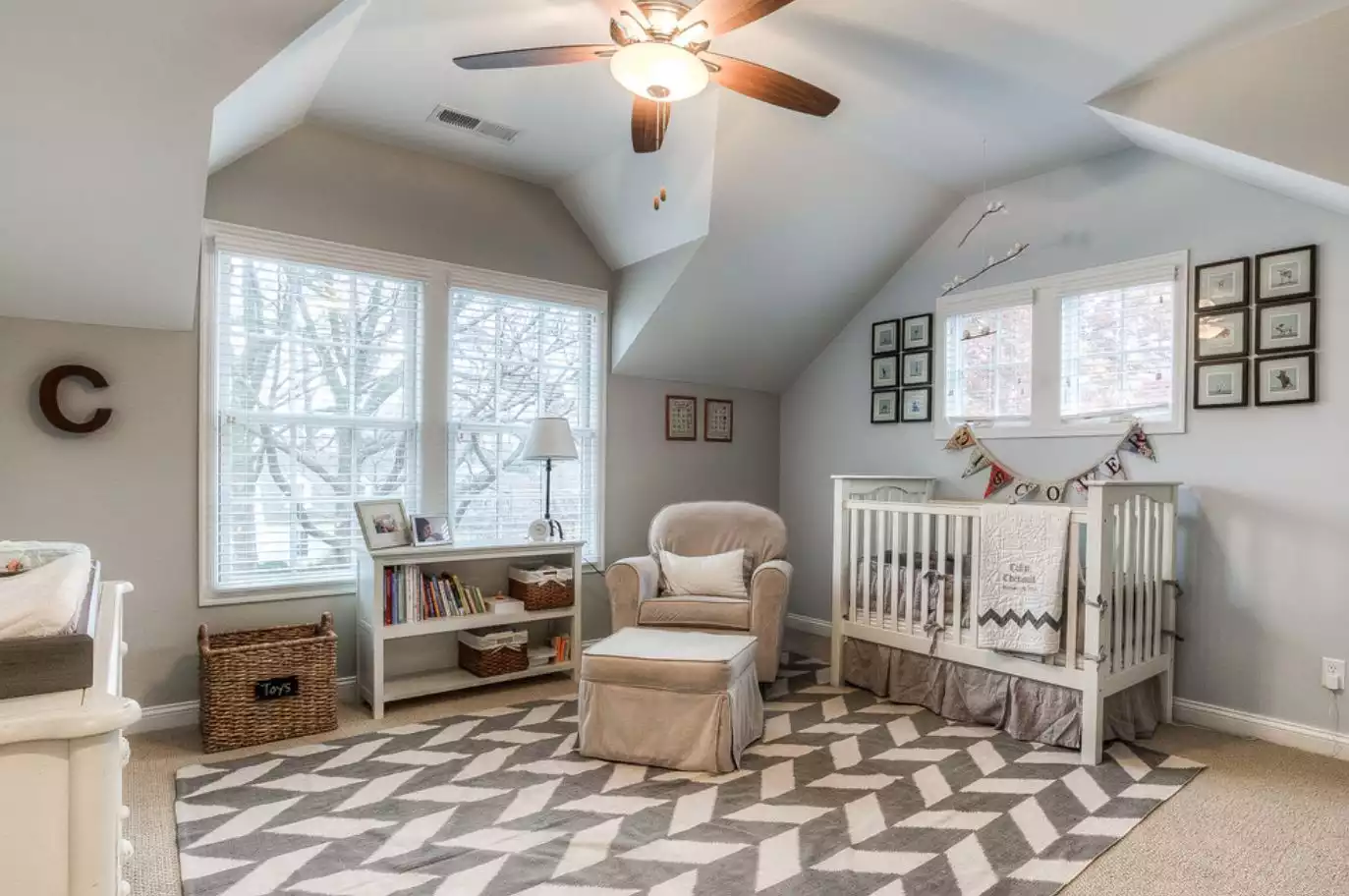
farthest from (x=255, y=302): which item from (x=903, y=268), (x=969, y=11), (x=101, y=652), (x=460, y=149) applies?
(x=903, y=268)

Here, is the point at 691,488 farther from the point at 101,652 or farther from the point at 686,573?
the point at 101,652

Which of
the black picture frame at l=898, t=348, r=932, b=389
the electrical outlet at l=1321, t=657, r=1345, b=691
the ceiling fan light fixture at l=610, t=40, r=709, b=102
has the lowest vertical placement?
the electrical outlet at l=1321, t=657, r=1345, b=691

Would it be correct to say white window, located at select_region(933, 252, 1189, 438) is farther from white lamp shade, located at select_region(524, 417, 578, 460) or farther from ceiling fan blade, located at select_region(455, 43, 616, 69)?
ceiling fan blade, located at select_region(455, 43, 616, 69)

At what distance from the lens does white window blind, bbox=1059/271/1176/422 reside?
10.9 feet

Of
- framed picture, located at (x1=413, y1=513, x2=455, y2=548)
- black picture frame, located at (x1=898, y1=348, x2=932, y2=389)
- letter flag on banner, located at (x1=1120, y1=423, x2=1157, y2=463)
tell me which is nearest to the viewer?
letter flag on banner, located at (x1=1120, y1=423, x2=1157, y2=463)

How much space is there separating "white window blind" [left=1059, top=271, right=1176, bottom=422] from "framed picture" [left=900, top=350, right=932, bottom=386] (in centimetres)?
73

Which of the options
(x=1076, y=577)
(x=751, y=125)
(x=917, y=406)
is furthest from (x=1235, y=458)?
(x=751, y=125)

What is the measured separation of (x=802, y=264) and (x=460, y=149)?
6.03 ft

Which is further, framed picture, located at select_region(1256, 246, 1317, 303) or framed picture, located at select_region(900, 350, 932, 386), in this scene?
framed picture, located at select_region(900, 350, 932, 386)

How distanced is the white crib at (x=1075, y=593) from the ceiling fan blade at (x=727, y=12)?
76.4 inches

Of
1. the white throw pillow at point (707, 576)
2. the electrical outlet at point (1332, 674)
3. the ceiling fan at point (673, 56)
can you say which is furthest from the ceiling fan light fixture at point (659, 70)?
the electrical outlet at point (1332, 674)

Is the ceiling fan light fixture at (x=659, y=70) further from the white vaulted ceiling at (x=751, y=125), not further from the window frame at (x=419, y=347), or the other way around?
the window frame at (x=419, y=347)

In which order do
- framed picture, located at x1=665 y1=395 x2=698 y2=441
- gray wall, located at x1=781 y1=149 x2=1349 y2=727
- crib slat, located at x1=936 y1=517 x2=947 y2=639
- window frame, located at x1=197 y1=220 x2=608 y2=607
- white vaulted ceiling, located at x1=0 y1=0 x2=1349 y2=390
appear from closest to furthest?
white vaulted ceiling, located at x1=0 y1=0 x2=1349 y2=390 → gray wall, located at x1=781 y1=149 x2=1349 y2=727 → window frame, located at x1=197 y1=220 x2=608 y2=607 → crib slat, located at x1=936 y1=517 x2=947 y2=639 → framed picture, located at x1=665 y1=395 x2=698 y2=441

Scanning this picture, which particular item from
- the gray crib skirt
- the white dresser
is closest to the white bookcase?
the gray crib skirt
